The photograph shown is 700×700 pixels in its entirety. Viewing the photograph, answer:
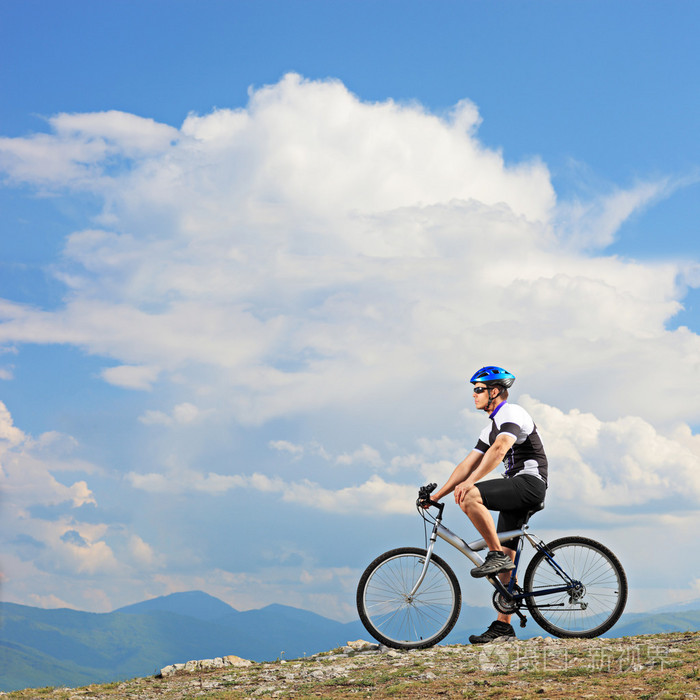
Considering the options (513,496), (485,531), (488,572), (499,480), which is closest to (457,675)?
(488,572)

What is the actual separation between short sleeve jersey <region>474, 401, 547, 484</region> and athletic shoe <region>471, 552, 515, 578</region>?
1201 millimetres

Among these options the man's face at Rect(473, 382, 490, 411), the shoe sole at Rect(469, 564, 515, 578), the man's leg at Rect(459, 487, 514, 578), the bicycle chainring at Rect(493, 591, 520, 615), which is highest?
the man's face at Rect(473, 382, 490, 411)

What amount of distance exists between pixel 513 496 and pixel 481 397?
1.61 metres

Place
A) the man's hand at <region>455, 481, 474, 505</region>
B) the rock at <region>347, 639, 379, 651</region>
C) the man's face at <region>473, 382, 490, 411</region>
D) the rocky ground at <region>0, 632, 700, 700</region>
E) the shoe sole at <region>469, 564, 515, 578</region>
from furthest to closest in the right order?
the rock at <region>347, 639, 379, 651</region> → the man's face at <region>473, 382, 490, 411</region> → the man's hand at <region>455, 481, 474, 505</region> → the shoe sole at <region>469, 564, 515, 578</region> → the rocky ground at <region>0, 632, 700, 700</region>

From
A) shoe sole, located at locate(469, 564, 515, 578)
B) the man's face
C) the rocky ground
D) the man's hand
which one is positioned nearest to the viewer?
the rocky ground

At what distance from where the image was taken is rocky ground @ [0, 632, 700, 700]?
8.83m

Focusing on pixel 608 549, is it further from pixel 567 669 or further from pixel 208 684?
pixel 208 684

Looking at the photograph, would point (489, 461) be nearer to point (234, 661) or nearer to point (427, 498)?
point (427, 498)

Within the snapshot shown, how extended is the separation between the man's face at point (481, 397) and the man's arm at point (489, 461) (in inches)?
29.5

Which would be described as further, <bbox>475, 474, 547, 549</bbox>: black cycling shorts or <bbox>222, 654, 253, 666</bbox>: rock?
<bbox>222, 654, 253, 666</bbox>: rock

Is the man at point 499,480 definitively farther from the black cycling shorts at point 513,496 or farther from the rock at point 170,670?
the rock at point 170,670

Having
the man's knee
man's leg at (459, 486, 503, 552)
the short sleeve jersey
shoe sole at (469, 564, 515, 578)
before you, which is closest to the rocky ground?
shoe sole at (469, 564, 515, 578)

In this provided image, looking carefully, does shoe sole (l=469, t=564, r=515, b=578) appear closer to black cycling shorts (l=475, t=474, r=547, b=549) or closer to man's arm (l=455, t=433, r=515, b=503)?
black cycling shorts (l=475, t=474, r=547, b=549)

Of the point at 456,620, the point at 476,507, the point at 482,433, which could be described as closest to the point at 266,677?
the point at 456,620
